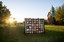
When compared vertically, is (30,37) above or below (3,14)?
below

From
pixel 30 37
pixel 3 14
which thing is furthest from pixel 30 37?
pixel 3 14

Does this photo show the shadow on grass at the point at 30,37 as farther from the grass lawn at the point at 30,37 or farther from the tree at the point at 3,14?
Answer: the tree at the point at 3,14

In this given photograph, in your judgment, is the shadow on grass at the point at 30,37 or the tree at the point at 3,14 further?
the tree at the point at 3,14

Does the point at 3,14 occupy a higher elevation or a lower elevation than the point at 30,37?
higher

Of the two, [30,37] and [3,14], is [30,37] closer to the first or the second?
[30,37]

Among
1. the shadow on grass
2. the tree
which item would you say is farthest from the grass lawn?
the tree

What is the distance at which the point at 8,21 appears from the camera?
797 inches

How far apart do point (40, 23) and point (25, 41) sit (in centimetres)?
277

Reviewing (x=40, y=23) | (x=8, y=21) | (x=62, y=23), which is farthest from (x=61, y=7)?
(x=40, y=23)

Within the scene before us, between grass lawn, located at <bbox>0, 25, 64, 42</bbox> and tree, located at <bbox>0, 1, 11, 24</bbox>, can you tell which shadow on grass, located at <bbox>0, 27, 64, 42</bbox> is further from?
tree, located at <bbox>0, 1, 11, 24</bbox>

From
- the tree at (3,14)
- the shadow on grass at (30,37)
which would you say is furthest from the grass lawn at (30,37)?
the tree at (3,14)

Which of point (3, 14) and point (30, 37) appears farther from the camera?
point (3, 14)

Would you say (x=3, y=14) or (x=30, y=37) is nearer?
(x=30, y=37)

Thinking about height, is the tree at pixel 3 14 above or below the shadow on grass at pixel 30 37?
above
